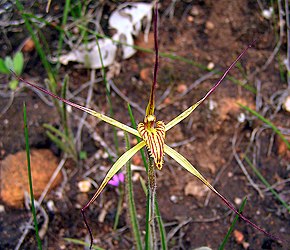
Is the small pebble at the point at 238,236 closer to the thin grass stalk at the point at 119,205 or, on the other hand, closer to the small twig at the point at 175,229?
the small twig at the point at 175,229

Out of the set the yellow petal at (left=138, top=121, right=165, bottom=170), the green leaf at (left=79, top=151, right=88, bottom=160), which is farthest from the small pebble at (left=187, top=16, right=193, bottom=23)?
the yellow petal at (left=138, top=121, right=165, bottom=170)

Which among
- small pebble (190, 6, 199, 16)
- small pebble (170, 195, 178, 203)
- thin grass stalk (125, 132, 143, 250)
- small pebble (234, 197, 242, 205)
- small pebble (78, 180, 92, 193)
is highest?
small pebble (190, 6, 199, 16)

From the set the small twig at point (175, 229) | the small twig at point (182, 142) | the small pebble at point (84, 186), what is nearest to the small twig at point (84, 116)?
the small pebble at point (84, 186)

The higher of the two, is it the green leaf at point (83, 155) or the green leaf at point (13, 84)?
the green leaf at point (13, 84)

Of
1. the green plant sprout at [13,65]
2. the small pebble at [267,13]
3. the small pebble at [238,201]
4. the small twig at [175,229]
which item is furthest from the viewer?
Answer: the small pebble at [267,13]

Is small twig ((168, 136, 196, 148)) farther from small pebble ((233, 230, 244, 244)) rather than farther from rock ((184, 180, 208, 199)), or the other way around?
small pebble ((233, 230, 244, 244))

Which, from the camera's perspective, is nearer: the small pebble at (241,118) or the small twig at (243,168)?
the small twig at (243,168)

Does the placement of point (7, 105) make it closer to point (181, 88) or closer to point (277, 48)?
point (181, 88)
